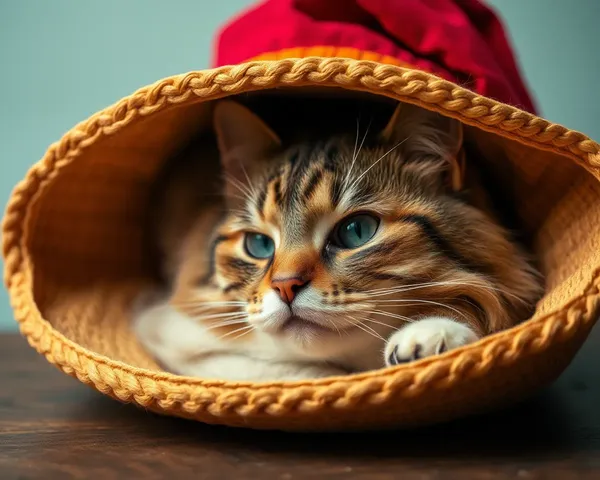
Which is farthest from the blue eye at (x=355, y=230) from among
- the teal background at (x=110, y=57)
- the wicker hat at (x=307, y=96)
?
the teal background at (x=110, y=57)

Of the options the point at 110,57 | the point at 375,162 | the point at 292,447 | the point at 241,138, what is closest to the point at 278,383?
the point at 292,447

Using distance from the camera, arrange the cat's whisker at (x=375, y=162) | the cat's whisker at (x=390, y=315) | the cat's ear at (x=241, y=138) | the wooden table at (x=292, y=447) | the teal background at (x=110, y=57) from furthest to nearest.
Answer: the teal background at (x=110, y=57), the cat's ear at (x=241, y=138), the cat's whisker at (x=375, y=162), the cat's whisker at (x=390, y=315), the wooden table at (x=292, y=447)

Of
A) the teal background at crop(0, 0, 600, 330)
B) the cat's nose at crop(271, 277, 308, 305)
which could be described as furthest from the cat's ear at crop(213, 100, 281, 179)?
the teal background at crop(0, 0, 600, 330)

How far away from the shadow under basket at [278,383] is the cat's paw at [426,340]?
0.08 metres

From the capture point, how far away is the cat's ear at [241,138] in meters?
1.20

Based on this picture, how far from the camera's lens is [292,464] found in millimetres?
799

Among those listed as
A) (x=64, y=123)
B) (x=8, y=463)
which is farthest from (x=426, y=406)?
(x=64, y=123)

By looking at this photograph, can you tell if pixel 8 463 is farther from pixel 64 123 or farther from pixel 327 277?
pixel 64 123

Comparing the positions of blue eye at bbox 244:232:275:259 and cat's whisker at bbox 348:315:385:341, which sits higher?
blue eye at bbox 244:232:275:259

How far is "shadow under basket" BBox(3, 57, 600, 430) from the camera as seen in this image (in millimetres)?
780

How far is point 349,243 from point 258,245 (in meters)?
0.20

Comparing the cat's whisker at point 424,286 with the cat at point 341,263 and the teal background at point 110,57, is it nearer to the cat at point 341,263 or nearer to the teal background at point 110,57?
the cat at point 341,263

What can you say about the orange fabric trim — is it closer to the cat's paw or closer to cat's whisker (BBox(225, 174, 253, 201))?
cat's whisker (BBox(225, 174, 253, 201))

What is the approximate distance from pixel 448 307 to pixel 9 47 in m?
1.66
